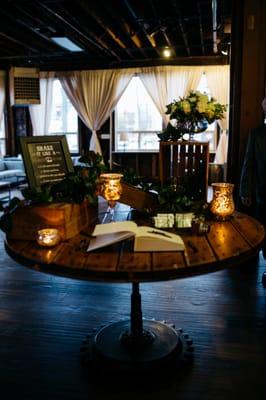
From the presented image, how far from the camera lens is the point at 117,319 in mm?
2395

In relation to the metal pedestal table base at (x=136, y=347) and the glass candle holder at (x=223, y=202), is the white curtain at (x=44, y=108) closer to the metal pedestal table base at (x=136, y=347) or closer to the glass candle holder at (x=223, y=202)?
the metal pedestal table base at (x=136, y=347)

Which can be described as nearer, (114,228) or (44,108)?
(114,228)

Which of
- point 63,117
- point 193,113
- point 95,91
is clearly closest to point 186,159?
point 193,113

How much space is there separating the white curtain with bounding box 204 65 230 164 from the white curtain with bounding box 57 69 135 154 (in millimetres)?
1730

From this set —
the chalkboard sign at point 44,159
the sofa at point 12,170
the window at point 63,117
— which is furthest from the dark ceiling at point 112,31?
the chalkboard sign at point 44,159

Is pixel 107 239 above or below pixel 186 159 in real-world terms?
below

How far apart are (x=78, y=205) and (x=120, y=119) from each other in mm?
7568

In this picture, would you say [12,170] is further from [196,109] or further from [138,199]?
[138,199]

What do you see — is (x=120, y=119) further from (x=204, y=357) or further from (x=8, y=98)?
Answer: (x=204, y=357)

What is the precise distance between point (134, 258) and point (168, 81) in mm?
7661

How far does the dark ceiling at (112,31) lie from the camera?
508 cm

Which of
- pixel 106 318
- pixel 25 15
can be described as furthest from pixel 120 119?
pixel 106 318

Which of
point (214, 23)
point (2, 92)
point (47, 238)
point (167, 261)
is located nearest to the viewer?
point (167, 261)

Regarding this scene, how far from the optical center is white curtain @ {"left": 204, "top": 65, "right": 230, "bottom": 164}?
8148mm
